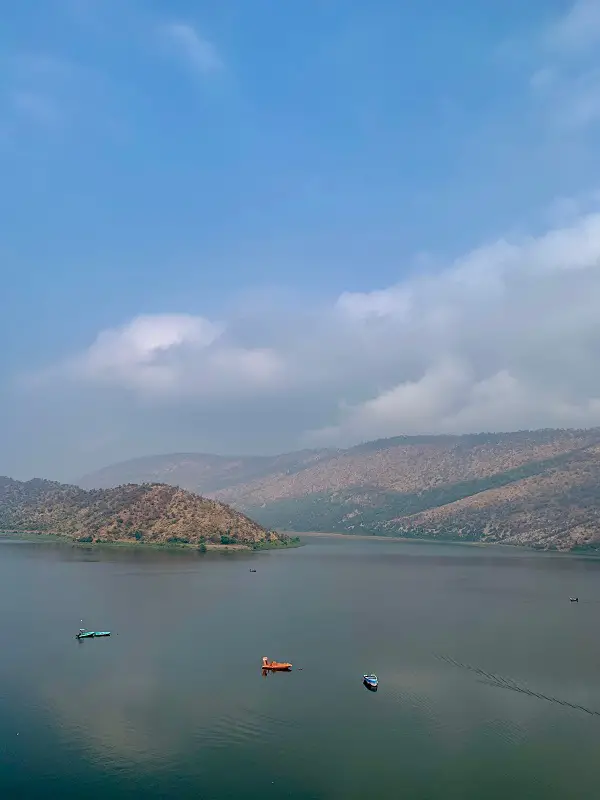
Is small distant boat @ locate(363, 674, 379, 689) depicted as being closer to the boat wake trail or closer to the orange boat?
the orange boat

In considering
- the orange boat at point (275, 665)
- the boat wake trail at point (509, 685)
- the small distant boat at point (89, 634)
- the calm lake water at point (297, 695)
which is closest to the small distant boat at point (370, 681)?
the calm lake water at point (297, 695)

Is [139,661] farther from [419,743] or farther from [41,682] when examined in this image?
[419,743]

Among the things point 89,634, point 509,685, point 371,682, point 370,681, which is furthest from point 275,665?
point 89,634

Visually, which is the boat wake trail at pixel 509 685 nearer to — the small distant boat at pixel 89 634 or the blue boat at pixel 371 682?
the blue boat at pixel 371 682

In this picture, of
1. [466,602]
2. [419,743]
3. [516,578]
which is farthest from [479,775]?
[516,578]

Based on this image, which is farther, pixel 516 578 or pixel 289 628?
pixel 516 578

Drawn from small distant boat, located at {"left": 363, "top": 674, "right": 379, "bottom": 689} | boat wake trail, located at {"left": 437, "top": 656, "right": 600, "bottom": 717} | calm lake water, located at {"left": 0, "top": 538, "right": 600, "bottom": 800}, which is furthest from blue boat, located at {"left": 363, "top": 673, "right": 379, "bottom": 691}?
boat wake trail, located at {"left": 437, "top": 656, "right": 600, "bottom": 717}

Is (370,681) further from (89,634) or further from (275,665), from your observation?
(89,634)
